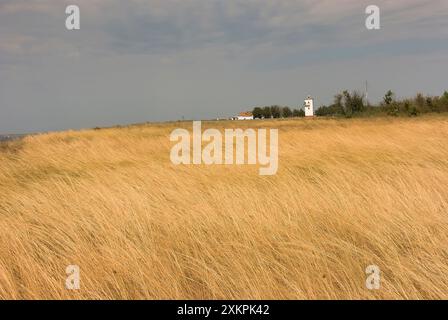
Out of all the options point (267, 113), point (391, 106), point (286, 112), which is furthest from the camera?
point (267, 113)

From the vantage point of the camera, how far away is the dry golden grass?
2504 millimetres

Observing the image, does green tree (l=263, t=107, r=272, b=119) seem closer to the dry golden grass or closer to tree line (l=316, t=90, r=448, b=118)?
tree line (l=316, t=90, r=448, b=118)

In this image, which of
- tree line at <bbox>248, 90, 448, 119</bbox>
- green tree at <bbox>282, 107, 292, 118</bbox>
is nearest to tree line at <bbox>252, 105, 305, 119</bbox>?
green tree at <bbox>282, 107, 292, 118</bbox>

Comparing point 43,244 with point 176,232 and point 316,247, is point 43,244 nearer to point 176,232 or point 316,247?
point 176,232

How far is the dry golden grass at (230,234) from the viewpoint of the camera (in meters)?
2.50

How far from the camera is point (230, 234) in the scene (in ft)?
10.9

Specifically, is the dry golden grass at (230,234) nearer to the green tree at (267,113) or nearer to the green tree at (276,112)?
the green tree at (276,112)

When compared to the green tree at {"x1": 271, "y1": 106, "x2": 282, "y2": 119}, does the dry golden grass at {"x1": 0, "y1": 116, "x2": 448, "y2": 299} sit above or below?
below

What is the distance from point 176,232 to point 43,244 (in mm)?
1158

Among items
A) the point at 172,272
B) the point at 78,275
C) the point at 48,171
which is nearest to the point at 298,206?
the point at 172,272

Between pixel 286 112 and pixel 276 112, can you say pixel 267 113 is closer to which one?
pixel 276 112

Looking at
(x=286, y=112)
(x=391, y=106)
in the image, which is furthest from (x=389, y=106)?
(x=286, y=112)

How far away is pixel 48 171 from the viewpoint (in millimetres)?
7055
